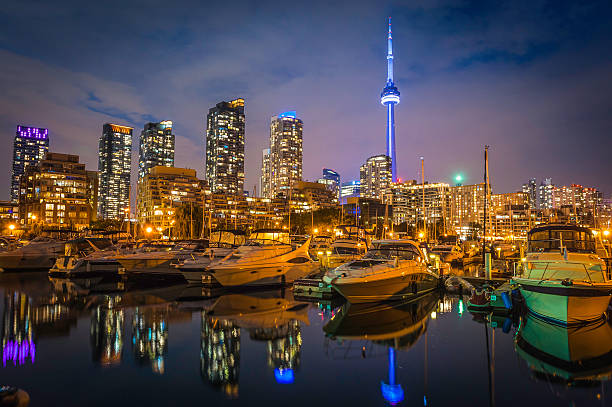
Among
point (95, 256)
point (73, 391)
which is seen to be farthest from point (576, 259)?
point (95, 256)

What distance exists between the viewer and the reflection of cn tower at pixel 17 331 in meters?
11.2

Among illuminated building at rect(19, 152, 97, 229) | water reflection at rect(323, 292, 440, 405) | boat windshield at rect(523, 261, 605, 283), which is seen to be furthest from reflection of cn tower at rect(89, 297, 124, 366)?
illuminated building at rect(19, 152, 97, 229)

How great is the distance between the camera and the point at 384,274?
1766cm

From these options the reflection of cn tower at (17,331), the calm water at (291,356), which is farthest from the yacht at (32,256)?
the calm water at (291,356)

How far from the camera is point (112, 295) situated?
21281mm

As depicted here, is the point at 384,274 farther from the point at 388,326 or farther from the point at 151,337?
the point at 151,337

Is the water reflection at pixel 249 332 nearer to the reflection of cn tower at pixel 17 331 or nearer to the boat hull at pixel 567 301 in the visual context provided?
the reflection of cn tower at pixel 17 331

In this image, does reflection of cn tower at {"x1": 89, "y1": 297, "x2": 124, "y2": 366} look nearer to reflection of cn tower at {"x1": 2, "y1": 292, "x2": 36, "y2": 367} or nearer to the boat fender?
reflection of cn tower at {"x1": 2, "y1": 292, "x2": 36, "y2": 367}

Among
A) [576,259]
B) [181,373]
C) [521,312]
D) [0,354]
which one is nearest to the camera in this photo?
[181,373]

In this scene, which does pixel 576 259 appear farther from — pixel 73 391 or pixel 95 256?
pixel 95 256

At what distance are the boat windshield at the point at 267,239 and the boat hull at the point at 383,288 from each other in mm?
8278

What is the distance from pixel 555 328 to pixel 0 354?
1772 centimetres

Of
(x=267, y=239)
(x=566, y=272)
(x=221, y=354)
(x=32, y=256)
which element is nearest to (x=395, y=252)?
(x=566, y=272)

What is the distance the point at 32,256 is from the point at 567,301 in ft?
121
